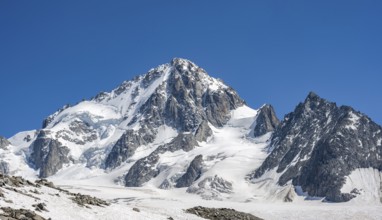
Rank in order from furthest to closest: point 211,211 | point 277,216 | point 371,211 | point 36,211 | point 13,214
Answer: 1. point 371,211
2. point 277,216
3. point 211,211
4. point 36,211
5. point 13,214

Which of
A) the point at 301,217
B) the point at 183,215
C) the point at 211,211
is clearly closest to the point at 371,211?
the point at 301,217

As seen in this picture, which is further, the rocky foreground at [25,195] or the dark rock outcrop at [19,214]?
the rocky foreground at [25,195]

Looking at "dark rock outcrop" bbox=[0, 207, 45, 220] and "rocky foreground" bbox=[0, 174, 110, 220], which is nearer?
"dark rock outcrop" bbox=[0, 207, 45, 220]

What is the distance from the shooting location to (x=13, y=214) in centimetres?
3712

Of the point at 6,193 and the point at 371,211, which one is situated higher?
the point at 371,211

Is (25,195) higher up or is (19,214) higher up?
(25,195)

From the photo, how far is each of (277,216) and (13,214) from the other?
58959mm

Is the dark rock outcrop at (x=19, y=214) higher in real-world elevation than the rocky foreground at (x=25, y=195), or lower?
lower

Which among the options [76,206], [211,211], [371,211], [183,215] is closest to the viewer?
[76,206]

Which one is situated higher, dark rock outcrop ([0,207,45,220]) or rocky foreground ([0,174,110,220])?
rocky foreground ([0,174,110,220])

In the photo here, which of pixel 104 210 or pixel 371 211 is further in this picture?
pixel 371 211

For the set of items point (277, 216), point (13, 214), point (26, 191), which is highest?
point (277, 216)

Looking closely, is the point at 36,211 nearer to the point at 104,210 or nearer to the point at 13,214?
the point at 13,214

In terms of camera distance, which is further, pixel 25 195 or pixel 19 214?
pixel 25 195
